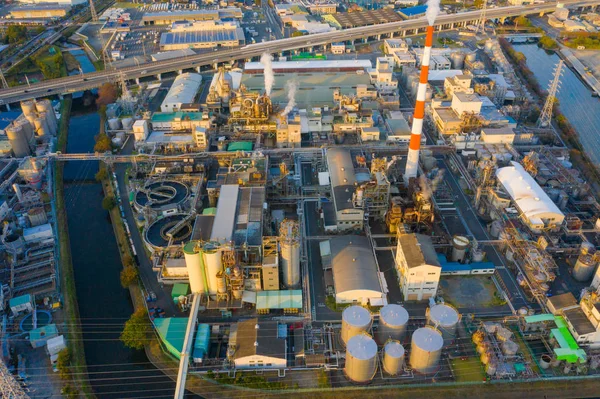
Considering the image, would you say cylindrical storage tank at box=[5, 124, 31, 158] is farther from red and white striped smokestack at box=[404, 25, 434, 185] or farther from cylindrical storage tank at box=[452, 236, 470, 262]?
cylindrical storage tank at box=[452, 236, 470, 262]

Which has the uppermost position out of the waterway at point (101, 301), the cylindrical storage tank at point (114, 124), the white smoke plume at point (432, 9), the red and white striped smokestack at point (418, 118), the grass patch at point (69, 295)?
the white smoke plume at point (432, 9)

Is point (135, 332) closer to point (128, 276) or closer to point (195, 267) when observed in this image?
point (128, 276)

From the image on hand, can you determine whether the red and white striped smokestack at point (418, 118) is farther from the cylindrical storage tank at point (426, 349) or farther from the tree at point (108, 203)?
the tree at point (108, 203)

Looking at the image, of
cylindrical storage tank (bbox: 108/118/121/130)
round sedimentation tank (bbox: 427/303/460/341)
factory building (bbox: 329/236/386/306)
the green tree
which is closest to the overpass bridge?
cylindrical storage tank (bbox: 108/118/121/130)

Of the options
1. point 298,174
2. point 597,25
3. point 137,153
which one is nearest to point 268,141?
point 298,174

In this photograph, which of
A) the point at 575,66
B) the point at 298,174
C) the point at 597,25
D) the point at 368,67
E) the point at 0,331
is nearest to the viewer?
the point at 0,331

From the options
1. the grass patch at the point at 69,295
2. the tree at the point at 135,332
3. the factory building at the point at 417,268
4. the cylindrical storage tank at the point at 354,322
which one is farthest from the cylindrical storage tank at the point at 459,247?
the grass patch at the point at 69,295

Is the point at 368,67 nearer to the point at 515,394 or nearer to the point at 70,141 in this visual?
the point at 70,141
